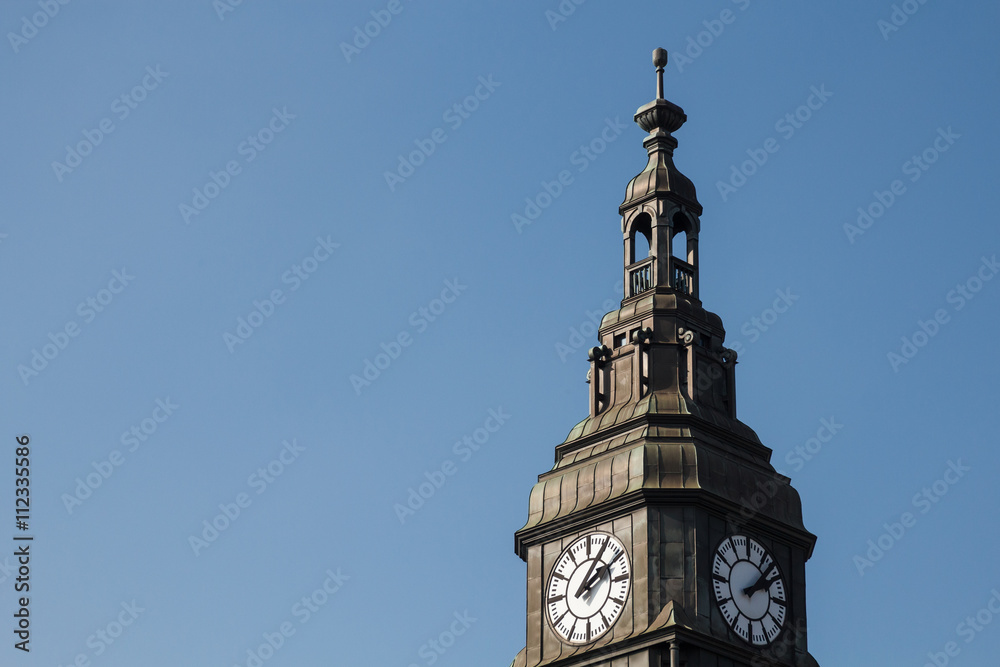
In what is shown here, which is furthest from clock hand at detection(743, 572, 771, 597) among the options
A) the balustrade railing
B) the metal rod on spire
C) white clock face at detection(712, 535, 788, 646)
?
the metal rod on spire

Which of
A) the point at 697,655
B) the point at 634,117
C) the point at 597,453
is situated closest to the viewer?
the point at 697,655

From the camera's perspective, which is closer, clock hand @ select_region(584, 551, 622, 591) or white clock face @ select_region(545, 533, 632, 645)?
white clock face @ select_region(545, 533, 632, 645)

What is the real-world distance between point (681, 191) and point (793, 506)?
1335 cm

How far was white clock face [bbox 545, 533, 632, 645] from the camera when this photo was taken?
9500 centimetres

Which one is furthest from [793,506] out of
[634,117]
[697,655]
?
[634,117]

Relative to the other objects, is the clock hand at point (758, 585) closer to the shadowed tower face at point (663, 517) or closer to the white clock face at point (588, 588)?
the shadowed tower face at point (663, 517)

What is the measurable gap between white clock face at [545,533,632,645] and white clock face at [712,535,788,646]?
330 centimetres

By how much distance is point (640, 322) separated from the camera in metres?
101

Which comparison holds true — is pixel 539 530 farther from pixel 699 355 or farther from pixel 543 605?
pixel 699 355

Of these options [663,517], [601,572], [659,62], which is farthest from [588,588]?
[659,62]

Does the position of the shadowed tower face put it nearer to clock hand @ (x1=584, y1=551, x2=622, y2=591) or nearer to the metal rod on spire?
clock hand @ (x1=584, y1=551, x2=622, y2=591)

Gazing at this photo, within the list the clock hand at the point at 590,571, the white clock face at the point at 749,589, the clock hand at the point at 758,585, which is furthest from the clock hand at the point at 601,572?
the clock hand at the point at 758,585

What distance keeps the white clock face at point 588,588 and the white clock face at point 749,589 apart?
10.8 feet

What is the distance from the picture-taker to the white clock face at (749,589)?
94875 mm
